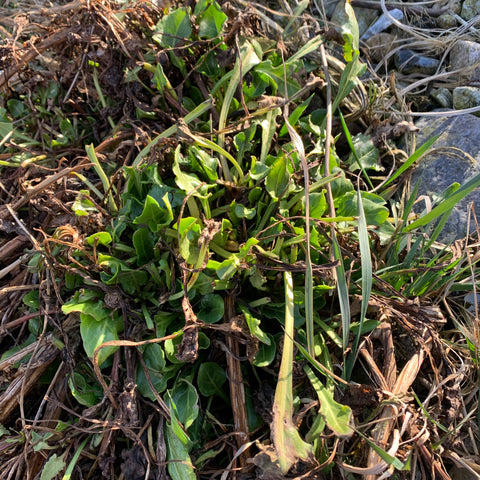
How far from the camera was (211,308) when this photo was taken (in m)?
1.37

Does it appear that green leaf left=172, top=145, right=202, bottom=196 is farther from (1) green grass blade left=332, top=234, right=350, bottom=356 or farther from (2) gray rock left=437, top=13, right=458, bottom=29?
(2) gray rock left=437, top=13, right=458, bottom=29

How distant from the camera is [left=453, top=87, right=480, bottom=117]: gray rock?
1.92 meters

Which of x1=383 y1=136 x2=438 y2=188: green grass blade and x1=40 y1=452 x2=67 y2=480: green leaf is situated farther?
x1=383 y1=136 x2=438 y2=188: green grass blade

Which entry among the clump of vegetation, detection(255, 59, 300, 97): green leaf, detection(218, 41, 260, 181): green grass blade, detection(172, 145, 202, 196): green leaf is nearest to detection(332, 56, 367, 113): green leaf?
the clump of vegetation

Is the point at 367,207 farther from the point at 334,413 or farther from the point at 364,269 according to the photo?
the point at 334,413

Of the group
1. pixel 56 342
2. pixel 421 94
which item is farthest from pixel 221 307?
pixel 421 94

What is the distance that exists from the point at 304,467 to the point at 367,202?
2.87ft

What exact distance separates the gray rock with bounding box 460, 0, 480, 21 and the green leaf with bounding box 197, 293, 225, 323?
1.95 m

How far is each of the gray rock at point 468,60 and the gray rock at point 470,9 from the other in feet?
0.68

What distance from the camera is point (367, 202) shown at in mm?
1523

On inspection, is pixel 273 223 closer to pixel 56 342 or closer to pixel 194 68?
pixel 194 68

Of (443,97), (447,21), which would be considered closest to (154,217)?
(443,97)

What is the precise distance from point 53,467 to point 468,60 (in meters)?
2.33

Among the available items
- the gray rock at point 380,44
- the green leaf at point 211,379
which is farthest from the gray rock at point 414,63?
the green leaf at point 211,379
